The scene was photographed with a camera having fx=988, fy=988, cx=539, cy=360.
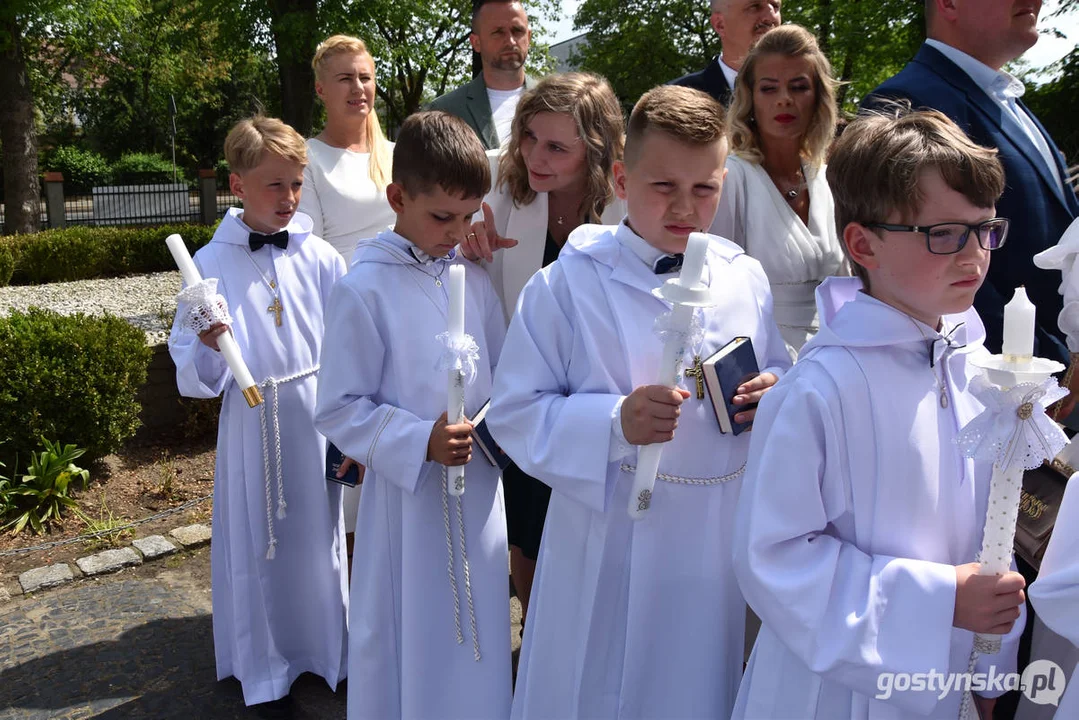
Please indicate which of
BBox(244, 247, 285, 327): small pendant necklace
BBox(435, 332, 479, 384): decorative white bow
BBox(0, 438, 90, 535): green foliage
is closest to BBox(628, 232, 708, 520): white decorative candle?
BBox(435, 332, 479, 384): decorative white bow

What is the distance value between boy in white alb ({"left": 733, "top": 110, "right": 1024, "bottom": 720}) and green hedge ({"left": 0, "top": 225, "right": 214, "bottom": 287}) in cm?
1579

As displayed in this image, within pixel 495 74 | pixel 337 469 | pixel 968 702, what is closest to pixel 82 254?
pixel 495 74

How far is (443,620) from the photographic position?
10.2ft

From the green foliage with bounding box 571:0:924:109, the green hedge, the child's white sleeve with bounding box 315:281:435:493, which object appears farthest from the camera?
the green foliage with bounding box 571:0:924:109

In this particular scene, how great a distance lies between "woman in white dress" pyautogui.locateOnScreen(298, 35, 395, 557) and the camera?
4.71m

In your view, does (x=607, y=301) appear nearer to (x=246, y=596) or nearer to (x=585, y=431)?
(x=585, y=431)

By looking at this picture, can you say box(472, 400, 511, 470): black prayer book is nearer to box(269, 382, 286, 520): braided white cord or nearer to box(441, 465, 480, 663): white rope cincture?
box(441, 465, 480, 663): white rope cincture

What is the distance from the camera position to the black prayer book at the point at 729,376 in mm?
2494

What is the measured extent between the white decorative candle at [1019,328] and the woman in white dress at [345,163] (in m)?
3.44

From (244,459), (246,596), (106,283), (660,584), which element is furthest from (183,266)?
(106,283)

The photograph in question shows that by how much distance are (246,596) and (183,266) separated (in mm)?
1286

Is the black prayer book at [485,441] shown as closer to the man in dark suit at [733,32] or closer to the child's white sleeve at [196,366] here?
the child's white sleeve at [196,366]

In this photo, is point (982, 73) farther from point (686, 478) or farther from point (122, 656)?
point (122, 656)

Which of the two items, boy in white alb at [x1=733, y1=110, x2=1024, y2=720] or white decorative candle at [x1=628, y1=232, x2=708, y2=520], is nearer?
boy in white alb at [x1=733, y1=110, x2=1024, y2=720]
